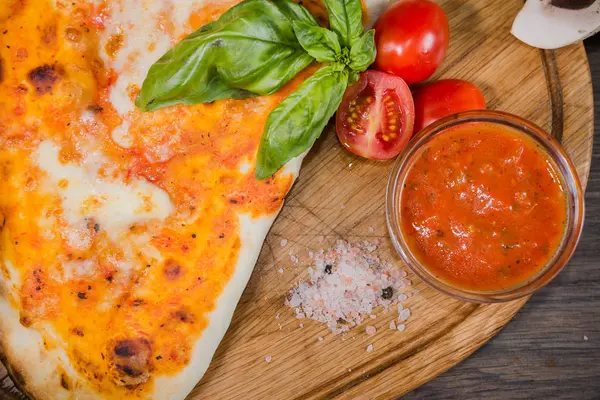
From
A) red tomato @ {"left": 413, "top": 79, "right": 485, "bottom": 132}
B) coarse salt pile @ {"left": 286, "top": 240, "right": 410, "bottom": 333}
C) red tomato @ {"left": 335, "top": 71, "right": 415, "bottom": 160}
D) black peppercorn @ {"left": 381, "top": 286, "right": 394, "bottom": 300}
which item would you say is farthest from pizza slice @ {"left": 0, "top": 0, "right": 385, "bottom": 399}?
black peppercorn @ {"left": 381, "top": 286, "right": 394, "bottom": 300}

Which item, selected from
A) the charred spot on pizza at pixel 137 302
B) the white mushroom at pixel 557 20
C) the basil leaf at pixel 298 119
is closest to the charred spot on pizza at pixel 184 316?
the charred spot on pizza at pixel 137 302

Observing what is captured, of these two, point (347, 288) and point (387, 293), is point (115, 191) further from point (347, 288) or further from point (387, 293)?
point (387, 293)

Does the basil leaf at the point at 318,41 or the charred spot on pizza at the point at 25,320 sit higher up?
the basil leaf at the point at 318,41

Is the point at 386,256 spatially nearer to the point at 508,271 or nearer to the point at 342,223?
the point at 342,223

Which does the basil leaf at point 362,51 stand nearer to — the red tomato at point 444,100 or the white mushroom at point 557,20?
the red tomato at point 444,100

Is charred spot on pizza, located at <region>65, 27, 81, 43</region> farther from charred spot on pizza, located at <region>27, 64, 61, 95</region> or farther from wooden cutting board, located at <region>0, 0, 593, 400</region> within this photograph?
wooden cutting board, located at <region>0, 0, 593, 400</region>

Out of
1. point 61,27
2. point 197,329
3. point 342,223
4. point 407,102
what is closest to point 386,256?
point 342,223

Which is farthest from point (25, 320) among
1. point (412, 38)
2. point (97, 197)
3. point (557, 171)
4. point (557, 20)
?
point (557, 20)
